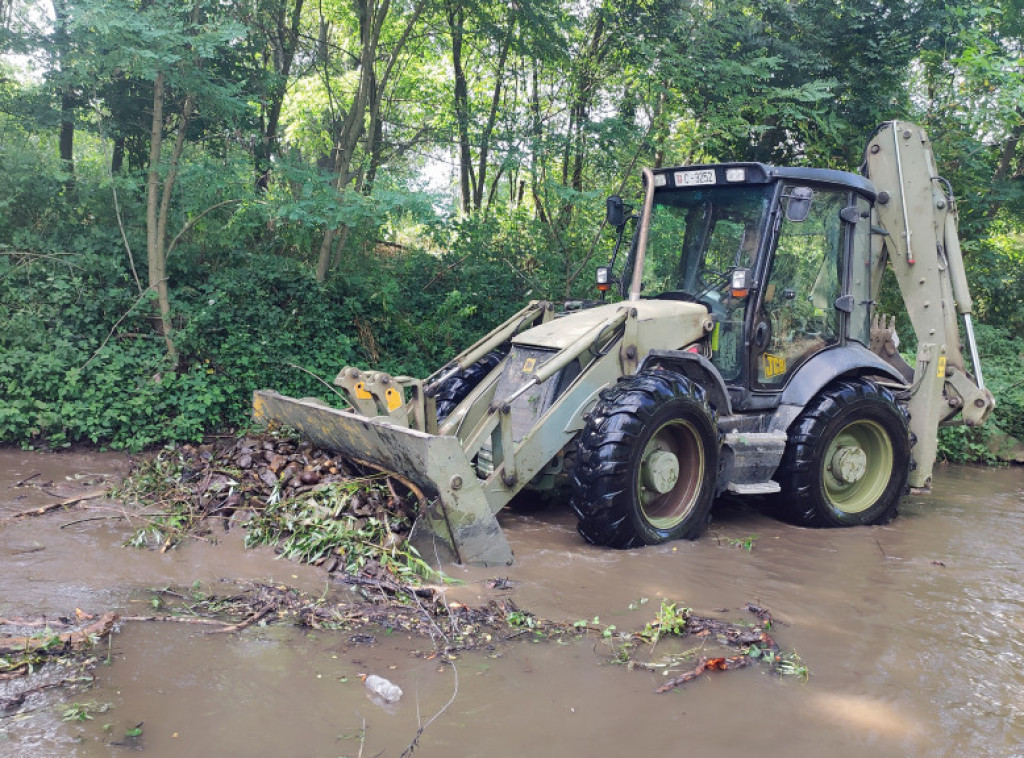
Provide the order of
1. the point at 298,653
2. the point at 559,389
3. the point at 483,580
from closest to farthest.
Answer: the point at 298,653
the point at 483,580
the point at 559,389

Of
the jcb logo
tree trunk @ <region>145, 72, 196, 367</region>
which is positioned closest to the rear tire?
the jcb logo

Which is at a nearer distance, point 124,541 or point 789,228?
point 124,541

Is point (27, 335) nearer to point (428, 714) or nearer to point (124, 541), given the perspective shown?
point (124, 541)

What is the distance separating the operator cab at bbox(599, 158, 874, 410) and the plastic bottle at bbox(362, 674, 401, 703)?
12.8ft

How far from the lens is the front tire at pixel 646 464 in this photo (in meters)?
5.48

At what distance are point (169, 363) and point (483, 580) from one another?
4981 mm

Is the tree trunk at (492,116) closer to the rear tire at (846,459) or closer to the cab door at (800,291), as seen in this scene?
the cab door at (800,291)

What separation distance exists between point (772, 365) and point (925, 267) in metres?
2.14

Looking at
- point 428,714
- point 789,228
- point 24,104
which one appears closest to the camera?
point 428,714

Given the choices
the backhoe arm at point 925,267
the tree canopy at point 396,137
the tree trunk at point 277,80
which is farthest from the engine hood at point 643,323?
the tree trunk at point 277,80

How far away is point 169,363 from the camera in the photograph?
27.5 ft

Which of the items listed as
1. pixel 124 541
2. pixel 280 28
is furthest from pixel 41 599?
pixel 280 28

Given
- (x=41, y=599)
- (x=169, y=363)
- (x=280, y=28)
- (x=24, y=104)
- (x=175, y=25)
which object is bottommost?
(x=41, y=599)

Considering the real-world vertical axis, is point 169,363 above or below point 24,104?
below
